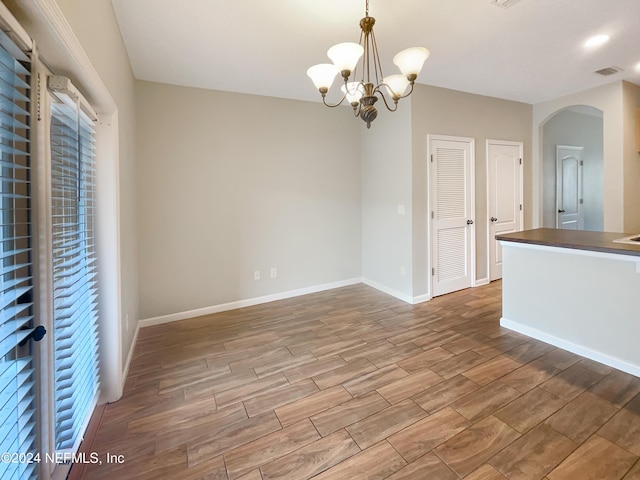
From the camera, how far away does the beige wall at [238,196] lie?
342 centimetres

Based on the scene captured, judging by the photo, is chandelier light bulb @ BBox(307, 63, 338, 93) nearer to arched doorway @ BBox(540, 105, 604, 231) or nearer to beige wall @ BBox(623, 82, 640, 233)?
beige wall @ BBox(623, 82, 640, 233)

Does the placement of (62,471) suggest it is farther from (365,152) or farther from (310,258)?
(365,152)

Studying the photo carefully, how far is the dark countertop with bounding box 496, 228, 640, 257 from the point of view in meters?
2.26

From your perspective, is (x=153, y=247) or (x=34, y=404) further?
(x=153, y=247)

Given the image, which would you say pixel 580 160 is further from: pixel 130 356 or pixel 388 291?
pixel 130 356

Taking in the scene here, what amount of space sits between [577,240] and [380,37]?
95.7 inches

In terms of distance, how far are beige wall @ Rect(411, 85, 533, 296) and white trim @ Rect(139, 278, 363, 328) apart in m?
1.25

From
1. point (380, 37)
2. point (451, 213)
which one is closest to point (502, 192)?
point (451, 213)

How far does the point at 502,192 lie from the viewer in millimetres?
4555

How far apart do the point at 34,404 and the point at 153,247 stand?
2.45m

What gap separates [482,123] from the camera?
4262 millimetres

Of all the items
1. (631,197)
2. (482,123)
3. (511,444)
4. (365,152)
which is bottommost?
(511,444)

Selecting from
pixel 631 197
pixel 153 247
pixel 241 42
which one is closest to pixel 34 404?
pixel 153 247

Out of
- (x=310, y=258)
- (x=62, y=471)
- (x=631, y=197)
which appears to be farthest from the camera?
(x=310, y=258)
